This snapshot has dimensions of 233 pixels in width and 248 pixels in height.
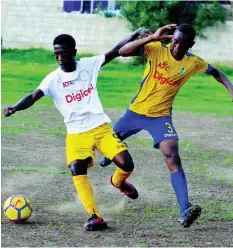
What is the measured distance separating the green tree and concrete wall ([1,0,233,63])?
40 cm

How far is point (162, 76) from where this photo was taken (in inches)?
322

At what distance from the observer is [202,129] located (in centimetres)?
Result: 1473

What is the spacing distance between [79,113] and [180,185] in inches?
45.9

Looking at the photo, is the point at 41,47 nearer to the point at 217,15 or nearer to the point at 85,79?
the point at 217,15

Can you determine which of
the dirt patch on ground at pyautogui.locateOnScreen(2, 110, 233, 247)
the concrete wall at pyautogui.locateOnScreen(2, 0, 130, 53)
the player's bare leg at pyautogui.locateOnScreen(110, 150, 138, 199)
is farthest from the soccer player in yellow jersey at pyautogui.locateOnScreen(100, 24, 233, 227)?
the concrete wall at pyautogui.locateOnScreen(2, 0, 130, 53)

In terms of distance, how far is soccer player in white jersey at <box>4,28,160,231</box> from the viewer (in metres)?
7.72

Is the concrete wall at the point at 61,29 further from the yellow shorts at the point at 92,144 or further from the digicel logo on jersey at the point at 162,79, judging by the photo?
the yellow shorts at the point at 92,144

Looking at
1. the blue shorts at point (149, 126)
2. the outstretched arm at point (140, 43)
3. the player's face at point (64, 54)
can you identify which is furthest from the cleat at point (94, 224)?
the outstretched arm at point (140, 43)

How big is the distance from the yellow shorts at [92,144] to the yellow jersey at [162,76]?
0.65 m

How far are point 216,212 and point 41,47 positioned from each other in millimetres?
21350

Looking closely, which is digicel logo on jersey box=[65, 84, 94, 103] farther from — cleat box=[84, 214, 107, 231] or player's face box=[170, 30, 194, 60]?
cleat box=[84, 214, 107, 231]

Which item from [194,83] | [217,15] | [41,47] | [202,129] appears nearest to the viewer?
[202,129]

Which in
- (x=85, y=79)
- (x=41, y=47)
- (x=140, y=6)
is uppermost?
(x=85, y=79)

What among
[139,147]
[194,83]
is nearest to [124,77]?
[194,83]
